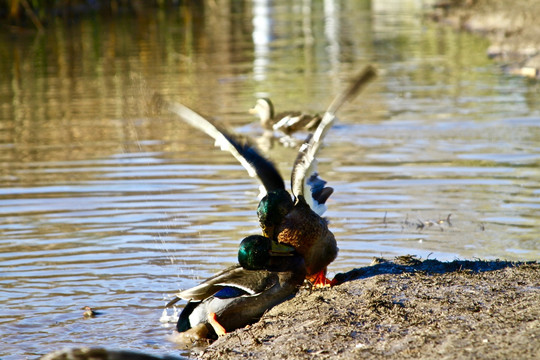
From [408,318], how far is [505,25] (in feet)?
65.7

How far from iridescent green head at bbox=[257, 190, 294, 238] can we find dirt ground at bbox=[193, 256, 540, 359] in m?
0.50

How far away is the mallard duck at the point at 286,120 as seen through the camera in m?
11.9

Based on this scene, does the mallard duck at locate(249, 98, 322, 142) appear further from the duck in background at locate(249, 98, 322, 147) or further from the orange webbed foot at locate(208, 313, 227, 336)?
the orange webbed foot at locate(208, 313, 227, 336)

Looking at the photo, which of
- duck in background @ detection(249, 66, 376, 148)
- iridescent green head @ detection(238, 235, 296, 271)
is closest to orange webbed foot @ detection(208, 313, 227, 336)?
iridescent green head @ detection(238, 235, 296, 271)

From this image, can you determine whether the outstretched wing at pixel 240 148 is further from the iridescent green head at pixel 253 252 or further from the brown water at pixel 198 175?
the iridescent green head at pixel 253 252

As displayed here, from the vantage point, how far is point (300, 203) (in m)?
5.95

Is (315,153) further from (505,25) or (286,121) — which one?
(505,25)

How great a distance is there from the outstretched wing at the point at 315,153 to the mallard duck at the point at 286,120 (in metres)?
5.33

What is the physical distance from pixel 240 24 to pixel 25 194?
2209 centimetres

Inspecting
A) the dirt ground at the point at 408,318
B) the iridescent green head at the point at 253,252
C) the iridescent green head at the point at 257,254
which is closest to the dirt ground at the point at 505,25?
the dirt ground at the point at 408,318

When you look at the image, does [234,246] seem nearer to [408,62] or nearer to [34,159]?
[34,159]

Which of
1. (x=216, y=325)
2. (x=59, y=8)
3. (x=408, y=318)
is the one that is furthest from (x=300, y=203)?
(x=59, y=8)

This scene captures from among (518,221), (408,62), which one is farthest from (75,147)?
(408,62)

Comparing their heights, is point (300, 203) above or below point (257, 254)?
above
